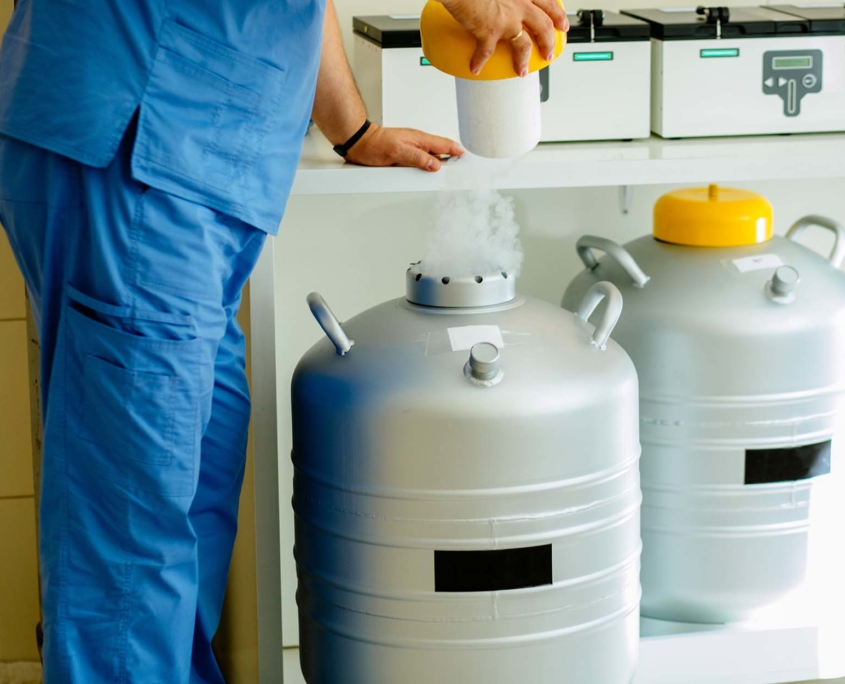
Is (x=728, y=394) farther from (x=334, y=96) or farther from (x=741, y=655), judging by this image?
(x=334, y=96)

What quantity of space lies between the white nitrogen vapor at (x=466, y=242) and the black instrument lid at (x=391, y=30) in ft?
0.83

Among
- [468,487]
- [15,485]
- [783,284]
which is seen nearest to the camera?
[468,487]

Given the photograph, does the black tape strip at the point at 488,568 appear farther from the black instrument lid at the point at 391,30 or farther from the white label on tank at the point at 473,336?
the black instrument lid at the point at 391,30

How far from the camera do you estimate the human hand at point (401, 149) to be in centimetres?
158

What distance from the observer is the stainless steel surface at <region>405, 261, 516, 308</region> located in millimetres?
1554

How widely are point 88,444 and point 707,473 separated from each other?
892mm

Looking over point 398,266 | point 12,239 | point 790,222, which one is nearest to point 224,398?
point 12,239

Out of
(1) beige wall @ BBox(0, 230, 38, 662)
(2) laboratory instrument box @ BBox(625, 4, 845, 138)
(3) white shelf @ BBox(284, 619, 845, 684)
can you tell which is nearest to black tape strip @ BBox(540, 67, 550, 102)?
(2) laboratory instrument box @ BBox(625, 4, 845, 138)

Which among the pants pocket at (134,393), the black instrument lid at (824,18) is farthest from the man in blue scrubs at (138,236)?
the black instrument lid at (824,18)

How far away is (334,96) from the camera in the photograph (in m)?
1.63

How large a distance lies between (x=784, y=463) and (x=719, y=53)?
0.60 metres

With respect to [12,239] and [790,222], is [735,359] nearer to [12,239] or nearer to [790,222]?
[790,222]

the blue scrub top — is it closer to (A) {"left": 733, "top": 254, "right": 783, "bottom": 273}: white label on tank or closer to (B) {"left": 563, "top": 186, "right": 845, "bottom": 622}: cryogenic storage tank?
(B) {"left": 563, "top": 186, "right": 845, "bottom": 622}: cryogenic storage tank

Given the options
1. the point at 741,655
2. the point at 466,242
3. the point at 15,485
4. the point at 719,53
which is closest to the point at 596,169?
the point at 466,242
